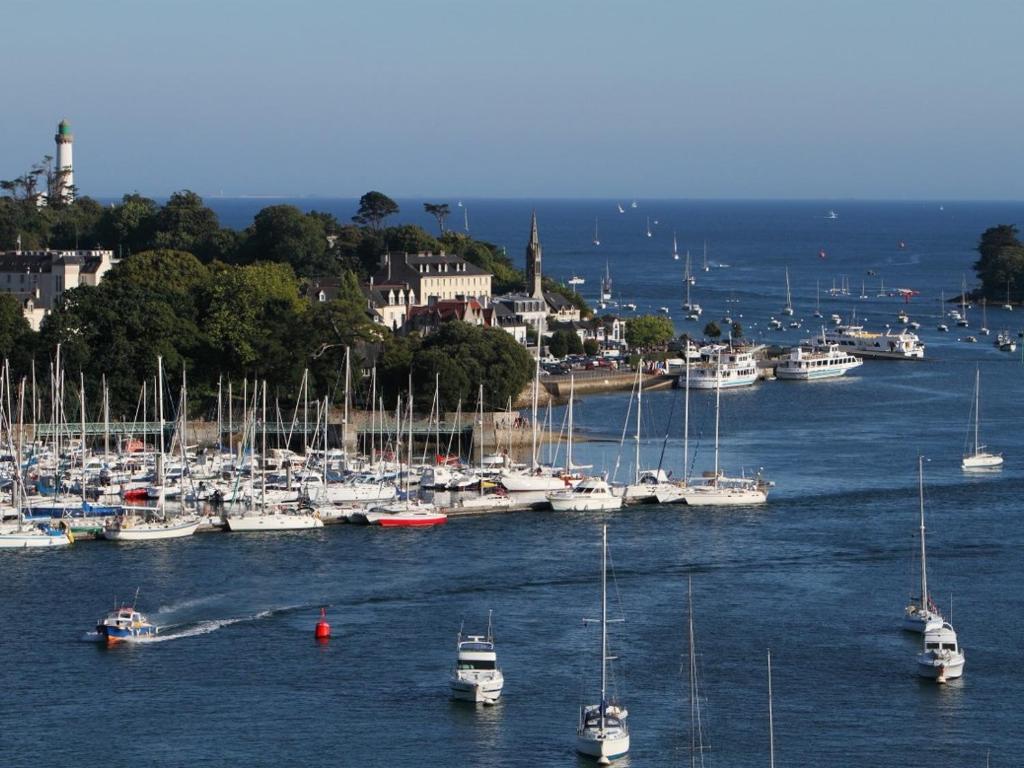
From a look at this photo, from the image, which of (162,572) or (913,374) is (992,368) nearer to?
(913,374)

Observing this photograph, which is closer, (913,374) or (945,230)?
(913,374)

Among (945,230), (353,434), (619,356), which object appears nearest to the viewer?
(353,434)

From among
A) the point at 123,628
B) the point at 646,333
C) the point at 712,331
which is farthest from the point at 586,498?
the point at 712,331

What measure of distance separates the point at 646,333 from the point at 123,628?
42087mm

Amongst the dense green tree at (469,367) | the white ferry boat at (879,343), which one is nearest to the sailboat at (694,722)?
the dense green tree at (469,367)

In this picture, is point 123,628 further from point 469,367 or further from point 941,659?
point 469,367

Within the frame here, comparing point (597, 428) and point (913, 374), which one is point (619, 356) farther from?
point (597, 428)

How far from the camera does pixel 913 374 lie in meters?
67.6

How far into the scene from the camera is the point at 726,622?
31.0 meters

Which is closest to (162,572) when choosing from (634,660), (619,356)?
(634,660)

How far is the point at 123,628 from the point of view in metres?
29.6

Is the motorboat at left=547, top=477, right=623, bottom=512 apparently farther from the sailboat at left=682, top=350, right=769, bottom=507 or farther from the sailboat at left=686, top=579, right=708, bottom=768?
the sailboat at left=686, top=579, right=708, bottom=768

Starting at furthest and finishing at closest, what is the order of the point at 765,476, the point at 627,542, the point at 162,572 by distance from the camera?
1. the point at 765,476
2. the point at 627,542
3. the point at 162,572

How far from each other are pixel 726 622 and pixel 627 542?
620 cm
